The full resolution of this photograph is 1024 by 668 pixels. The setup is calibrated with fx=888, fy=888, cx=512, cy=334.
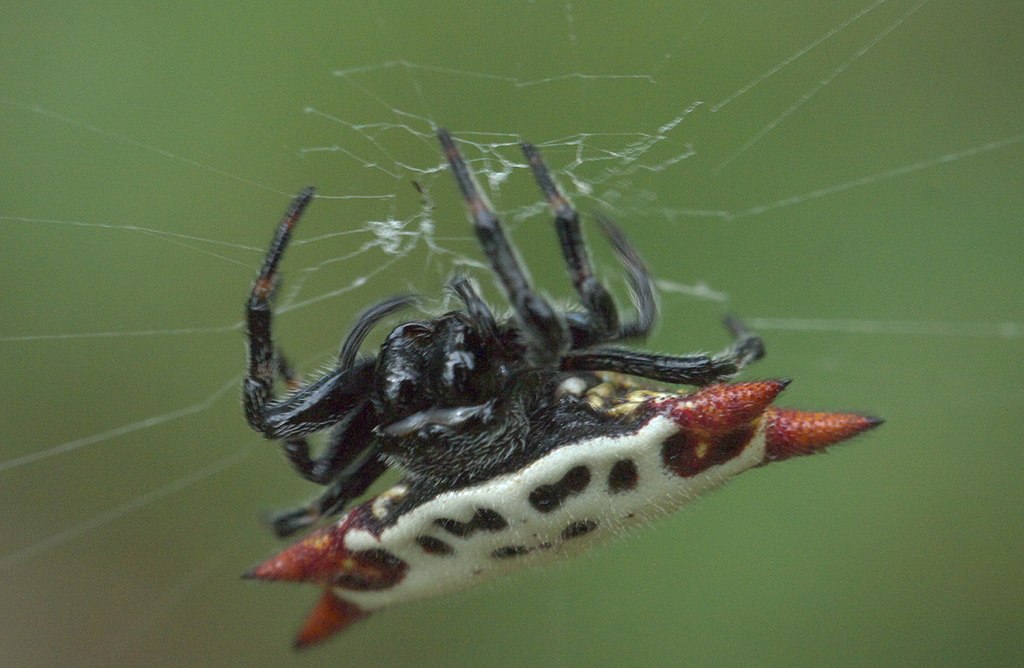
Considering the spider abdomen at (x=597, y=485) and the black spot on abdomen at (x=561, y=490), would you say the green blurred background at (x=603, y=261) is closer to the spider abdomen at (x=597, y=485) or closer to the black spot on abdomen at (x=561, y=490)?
the spider abdomen at (x=597, y=485)

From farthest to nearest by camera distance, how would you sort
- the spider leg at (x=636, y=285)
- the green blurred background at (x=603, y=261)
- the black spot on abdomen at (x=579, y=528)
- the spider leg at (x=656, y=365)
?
the green blurred background at (x=603, y=261) → the spider leg at (x=636, y=285) → the spider leg at (x=656, y=365) → the black spot on abdomen at (x=579, y=528)

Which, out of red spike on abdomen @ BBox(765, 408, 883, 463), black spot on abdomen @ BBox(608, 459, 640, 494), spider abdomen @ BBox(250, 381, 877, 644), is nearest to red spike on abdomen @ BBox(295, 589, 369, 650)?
spider abdomen @ BBox(250, 381, 877, 644)

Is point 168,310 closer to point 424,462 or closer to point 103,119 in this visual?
point 103,119

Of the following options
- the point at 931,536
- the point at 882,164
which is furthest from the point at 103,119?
the point at 931,536

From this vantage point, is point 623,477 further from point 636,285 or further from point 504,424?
point 636,285

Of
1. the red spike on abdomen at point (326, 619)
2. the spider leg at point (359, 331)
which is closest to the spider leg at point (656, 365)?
the spider leg at point (359, 331)

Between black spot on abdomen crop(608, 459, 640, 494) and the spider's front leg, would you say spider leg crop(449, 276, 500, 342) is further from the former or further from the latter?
black spot on abdomen crop(608, 459, 640, 494)
